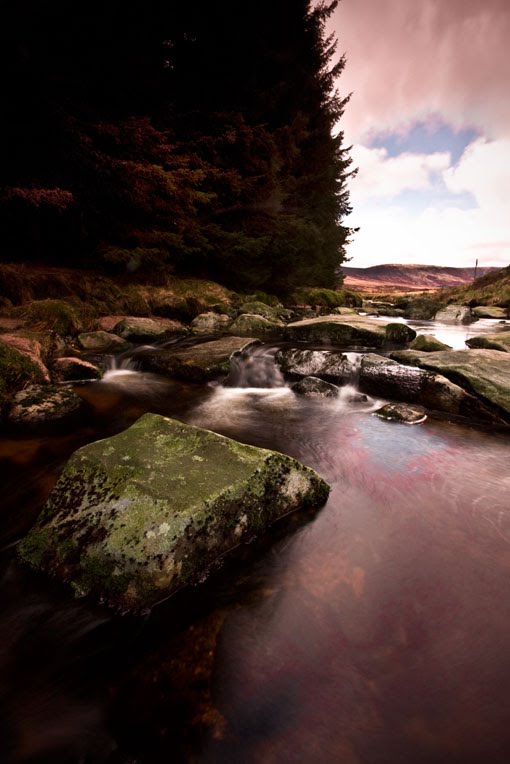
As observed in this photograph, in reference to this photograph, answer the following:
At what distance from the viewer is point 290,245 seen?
1670cm

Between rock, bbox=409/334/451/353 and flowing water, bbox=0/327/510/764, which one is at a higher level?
rock, bbox=409/334/451/353

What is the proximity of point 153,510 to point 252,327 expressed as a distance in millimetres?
10774

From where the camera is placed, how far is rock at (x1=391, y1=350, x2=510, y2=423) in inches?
200

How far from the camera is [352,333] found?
10477 millimetres

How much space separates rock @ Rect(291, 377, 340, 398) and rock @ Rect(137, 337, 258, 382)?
1.65 meters

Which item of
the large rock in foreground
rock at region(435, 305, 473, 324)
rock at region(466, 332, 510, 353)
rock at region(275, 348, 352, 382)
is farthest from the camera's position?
rock at region(435, 305, 473, 324)

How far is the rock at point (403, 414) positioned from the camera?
511cm

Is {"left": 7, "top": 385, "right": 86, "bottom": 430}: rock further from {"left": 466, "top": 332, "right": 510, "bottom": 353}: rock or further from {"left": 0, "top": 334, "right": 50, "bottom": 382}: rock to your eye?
{"left": 466, "top": 332, "right": 510, "bottom": 353}: rock

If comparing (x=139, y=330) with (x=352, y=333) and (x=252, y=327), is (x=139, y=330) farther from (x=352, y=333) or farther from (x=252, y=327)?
(x=352, y=333)

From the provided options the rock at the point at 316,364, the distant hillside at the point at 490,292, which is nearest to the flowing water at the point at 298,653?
the rock at the point at 316,364

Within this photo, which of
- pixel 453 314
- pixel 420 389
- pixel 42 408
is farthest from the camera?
pixel 453 314

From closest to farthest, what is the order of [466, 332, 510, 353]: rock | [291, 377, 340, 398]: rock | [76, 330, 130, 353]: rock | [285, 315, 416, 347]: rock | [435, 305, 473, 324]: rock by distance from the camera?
[291, 377, 340, 398]: rock
[466, 332, 510, 353]: rock
[76, 330, 130, 353]: rock
[285, 315, 416, 347]: rock
[435, 305, 473, 324]: rock

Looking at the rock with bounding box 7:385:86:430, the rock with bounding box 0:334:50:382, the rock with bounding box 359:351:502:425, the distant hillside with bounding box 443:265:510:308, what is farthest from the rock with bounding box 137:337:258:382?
the distant hillside with bounding box 443:265:510:308

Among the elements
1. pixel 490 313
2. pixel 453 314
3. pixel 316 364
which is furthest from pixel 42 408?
pixel 490 313
